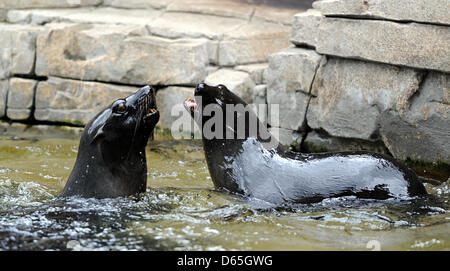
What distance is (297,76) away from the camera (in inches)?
284

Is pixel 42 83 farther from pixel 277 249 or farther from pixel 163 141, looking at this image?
pixel 277 249

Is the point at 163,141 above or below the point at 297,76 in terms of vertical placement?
below

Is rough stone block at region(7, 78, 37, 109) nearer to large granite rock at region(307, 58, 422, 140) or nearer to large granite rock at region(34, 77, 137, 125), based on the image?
large granite rock at region(34, 77, 137, 125)

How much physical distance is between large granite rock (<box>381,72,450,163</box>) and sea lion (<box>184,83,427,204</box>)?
115cm

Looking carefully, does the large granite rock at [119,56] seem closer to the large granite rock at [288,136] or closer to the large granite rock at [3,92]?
the large granite rock at [3,92]

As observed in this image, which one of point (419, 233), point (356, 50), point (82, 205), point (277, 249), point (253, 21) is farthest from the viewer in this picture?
point (253, 21)

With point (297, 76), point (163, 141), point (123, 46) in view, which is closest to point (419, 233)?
point (297, 76)

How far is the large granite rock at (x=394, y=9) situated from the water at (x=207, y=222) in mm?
1522

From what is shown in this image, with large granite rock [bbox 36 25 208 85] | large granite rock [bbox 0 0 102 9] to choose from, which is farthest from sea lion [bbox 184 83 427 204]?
large granite rock [bbox 0 0 102 9]

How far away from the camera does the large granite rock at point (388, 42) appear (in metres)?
6.34

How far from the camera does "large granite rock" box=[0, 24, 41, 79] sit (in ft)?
27.5

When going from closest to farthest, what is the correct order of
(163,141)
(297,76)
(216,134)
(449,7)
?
(216,134), (449,7), (297,76), (163,141)

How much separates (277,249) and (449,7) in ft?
9.99

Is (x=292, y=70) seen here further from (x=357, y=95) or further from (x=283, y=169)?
(x=283, y=169)
